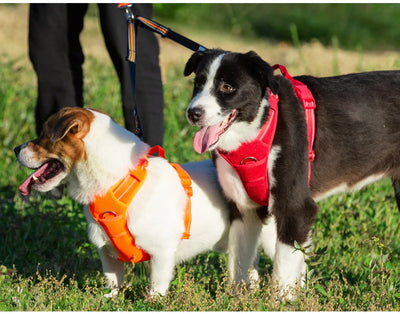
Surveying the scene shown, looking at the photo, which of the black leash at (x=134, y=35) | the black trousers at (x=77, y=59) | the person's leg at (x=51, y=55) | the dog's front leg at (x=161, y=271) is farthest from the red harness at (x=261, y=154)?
the person's leg at (x=51, y=55)

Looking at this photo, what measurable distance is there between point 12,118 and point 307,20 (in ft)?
30.1

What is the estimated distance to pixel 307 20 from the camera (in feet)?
47.8

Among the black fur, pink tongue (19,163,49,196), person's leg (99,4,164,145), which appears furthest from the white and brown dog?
person's leg (99,4,164,145)

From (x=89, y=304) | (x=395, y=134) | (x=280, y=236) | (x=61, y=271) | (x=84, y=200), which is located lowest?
(x=61, y=271)

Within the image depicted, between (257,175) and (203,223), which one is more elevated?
(257,175)

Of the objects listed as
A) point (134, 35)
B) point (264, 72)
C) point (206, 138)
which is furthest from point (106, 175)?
point (134, 35)

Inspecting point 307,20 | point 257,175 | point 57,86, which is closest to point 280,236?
point 257,175

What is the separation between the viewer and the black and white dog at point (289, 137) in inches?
145

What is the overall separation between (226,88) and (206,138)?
32cm

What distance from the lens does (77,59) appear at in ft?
17.6

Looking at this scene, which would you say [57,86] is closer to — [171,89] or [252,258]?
[252,258]

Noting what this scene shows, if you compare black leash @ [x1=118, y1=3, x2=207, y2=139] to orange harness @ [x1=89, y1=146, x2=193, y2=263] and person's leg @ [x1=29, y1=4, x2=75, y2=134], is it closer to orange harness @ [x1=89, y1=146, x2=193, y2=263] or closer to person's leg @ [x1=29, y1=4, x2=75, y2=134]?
orange harness @ [x1=89, y1=146, x2=193, y2=263]

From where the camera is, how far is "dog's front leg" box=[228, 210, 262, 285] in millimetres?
4129

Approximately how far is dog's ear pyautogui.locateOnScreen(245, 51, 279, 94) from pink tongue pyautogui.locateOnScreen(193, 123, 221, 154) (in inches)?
15.1
